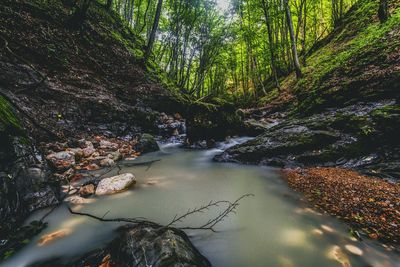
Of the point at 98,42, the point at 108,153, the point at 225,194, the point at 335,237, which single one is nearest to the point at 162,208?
the point at 225,194

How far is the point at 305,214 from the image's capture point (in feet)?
10.8

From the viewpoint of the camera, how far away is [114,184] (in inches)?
162

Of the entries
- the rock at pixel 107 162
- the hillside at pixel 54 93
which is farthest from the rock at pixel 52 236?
the rock at pixel 107 162

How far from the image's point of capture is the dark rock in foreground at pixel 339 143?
4.96m

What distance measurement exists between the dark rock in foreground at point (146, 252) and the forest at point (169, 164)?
1cm

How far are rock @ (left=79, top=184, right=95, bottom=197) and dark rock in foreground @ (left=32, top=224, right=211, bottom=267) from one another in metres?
1.49

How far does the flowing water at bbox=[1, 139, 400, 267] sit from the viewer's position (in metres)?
2.45

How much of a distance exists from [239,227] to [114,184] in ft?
7.56

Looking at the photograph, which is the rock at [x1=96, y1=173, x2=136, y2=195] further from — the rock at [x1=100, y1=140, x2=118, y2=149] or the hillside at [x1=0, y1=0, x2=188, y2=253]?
the rock at [x1=100, y1=140, x2=118, y2=149]

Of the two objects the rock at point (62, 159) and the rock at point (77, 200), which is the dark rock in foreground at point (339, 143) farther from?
the rock at point (77, 200)

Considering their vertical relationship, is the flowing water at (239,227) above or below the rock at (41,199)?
below

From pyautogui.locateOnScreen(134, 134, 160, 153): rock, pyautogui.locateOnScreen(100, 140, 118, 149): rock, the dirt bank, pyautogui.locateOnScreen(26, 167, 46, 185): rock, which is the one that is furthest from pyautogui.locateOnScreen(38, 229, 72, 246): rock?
pyautogui.locateOnScreen(134, 134, 160, 153): rock

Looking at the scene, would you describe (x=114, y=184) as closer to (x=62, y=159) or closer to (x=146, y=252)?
(x=62, y=159)

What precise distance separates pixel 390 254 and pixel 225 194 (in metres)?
2.37
